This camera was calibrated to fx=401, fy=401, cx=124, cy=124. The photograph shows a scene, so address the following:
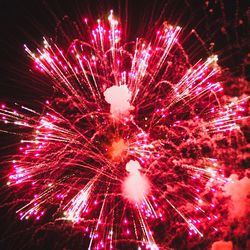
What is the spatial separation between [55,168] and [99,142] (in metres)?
1.01

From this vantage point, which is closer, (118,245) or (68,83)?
(68,83)

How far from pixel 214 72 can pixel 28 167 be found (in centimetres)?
406

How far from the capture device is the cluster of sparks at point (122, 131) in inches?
303

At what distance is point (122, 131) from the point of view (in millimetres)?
7906

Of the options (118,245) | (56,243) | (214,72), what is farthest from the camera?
(56,243)

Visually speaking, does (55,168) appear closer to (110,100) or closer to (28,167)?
(28,167)

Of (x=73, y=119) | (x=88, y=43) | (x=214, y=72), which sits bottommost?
(x=73, y=119)

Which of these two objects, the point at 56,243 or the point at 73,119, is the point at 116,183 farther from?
the point at 56,243

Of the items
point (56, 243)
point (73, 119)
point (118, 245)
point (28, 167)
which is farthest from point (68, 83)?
point (56, 243)

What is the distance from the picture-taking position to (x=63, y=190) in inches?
311

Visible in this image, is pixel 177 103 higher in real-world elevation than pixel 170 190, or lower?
higher

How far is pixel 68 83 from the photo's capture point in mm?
7887

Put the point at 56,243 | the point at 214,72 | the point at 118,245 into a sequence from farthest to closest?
the point at 56,243 → the point at 118,245 → the point at 214,72

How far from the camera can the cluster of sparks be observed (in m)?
7.70
